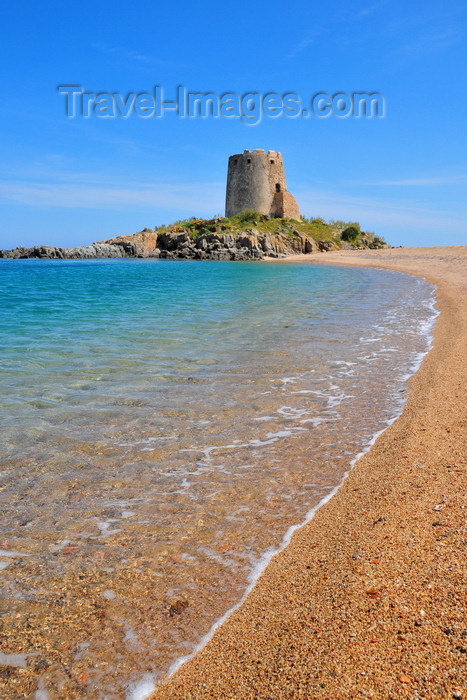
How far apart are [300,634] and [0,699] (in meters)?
1.17

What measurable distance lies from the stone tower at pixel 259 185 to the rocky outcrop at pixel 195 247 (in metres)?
5.59

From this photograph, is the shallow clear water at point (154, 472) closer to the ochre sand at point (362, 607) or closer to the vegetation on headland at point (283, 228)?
the ochre sand at point (362, 607)

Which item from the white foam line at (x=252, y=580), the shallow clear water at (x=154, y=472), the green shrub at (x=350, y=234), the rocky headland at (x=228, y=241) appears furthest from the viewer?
the green shrub at (x=350, y=234)

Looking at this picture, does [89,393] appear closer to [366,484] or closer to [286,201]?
[366,484]

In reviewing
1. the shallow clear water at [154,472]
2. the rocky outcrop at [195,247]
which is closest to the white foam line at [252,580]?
the shallow clear water at [154,472]

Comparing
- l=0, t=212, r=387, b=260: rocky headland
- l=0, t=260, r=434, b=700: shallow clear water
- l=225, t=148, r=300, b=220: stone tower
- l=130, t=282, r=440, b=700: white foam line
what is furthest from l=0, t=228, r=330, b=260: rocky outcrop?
l=130, t=282, r=440, b=700: white foam line

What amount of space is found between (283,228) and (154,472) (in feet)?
185

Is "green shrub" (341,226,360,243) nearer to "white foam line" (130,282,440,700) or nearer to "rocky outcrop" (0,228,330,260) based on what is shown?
"rocky outcrop" (0,228,330,260)

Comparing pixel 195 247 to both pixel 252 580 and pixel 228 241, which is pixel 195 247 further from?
pixel 252 580

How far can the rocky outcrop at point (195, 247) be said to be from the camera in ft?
168

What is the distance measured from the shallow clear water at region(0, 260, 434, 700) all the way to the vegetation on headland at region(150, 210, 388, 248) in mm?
47853

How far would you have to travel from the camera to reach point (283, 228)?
5819cm

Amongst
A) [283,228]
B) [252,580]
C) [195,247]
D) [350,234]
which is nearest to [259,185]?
[283,228]

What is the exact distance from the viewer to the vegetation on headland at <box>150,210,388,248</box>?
186ft
